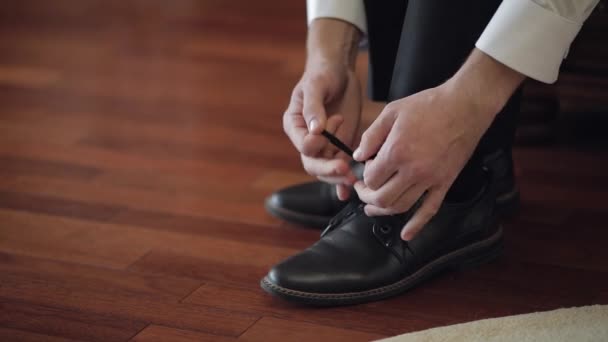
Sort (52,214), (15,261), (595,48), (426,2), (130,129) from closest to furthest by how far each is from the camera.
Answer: (426,2), (15,261), (52,214), (595,48), (130,129)

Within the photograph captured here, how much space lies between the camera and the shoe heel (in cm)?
104

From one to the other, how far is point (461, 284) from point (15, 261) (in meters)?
0.52

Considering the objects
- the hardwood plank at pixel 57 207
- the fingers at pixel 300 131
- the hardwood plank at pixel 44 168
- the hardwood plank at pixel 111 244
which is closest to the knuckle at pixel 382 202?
the fingers at pixel 300 131

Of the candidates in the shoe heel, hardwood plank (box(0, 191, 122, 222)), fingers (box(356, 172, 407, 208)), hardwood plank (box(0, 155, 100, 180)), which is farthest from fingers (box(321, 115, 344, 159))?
hardwood plank (box(0, 155, 100, 180))

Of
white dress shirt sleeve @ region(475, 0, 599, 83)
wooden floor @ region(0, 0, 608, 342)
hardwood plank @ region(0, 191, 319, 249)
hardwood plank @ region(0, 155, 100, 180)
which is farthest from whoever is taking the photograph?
hardwood plank @ region(0, 155, 100, 180)

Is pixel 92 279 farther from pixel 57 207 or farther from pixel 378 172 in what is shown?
pixel 378 172

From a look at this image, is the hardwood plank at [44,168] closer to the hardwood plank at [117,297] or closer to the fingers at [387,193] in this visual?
the hardwood plank at [117,297]

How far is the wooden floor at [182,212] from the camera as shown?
0.93 metres

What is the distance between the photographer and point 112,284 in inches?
39.2

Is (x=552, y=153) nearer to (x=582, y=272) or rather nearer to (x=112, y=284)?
(x=582, y=272)

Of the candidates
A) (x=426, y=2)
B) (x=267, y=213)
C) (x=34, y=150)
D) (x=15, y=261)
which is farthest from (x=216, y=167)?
(x=426, y=2)

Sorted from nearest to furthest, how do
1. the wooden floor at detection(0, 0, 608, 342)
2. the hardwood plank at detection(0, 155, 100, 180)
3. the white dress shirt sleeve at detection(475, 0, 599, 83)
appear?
the white dress shirt sleeve at detection(475, 0, 599, 83), the wooden floor at detection(0, 0, 608, 342), the hardwood plank at detection(0, 155, 100, 180)

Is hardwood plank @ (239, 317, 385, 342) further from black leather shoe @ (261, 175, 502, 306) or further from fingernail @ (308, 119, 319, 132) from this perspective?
fingernail @ (308, 119, 319, 132)

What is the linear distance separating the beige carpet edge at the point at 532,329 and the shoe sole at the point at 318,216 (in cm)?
24
